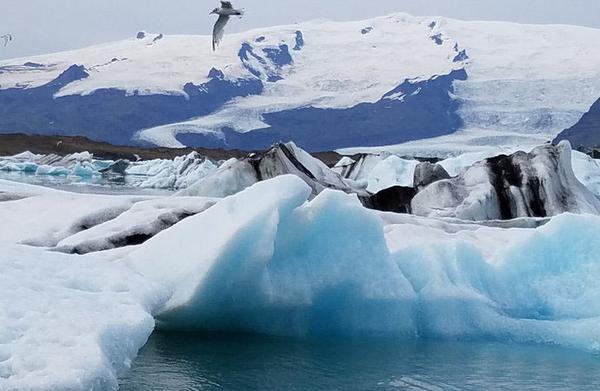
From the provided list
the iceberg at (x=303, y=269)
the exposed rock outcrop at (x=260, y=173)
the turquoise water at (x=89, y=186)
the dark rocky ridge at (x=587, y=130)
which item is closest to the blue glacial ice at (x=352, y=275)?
the iceberg at (x=303, y=269)

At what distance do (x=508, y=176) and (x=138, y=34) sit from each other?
155 m

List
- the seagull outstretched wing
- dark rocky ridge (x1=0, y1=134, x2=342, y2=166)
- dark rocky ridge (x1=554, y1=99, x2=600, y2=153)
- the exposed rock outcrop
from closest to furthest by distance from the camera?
1. the seagull outstretched wing
2. the exposed rock outcrop
3. dark rocky ridge (x1=0, y1=134, x2=342, y2=166)
4. dark rocky ridge (x1=554, y1=99, x2=600, y2=153)

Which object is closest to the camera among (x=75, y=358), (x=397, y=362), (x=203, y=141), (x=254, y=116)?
(x=75, y=358)

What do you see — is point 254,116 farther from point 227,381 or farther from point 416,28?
point 227,381

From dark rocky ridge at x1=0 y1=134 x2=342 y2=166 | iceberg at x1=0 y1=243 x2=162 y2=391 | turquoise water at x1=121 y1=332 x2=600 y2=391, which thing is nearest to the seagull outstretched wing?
turquoise water at x1=121 y1=332 x2=600 y2=391

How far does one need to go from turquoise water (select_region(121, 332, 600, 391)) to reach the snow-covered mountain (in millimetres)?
74396

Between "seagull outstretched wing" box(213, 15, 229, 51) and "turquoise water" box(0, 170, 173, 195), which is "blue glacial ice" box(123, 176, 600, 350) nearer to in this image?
"seagull outstretched wing" box(213, 15, 229, 51)

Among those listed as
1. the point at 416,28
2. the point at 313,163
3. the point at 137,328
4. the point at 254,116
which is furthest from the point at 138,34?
the point at 137,328

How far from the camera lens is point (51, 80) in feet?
415

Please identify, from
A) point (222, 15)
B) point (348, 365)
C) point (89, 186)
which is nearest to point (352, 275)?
point (348, 365)

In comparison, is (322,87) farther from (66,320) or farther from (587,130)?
(66,320)

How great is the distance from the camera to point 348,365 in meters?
6.05

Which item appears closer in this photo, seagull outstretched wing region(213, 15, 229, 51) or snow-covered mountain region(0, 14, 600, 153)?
seagull outstretched wing region(213, 15, 229, 51)

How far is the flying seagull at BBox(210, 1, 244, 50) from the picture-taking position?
9.89 meters
